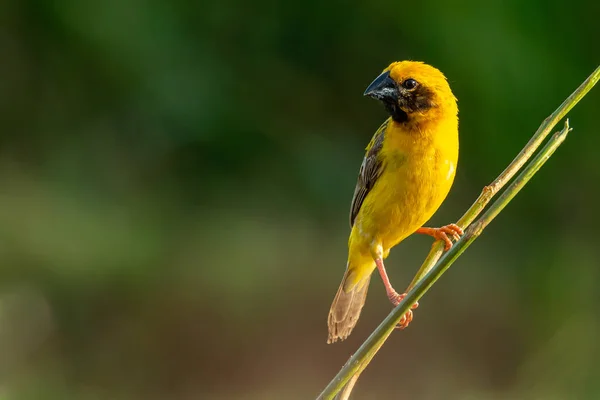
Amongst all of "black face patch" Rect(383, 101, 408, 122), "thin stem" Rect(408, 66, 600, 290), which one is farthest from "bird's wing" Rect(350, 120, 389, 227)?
"thin stem" Rect(408, 66, 600, 290)

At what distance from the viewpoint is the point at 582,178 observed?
586 cm

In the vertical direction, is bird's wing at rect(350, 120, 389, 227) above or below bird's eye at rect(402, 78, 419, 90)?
below

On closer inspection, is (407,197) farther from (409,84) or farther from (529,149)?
(529,149)

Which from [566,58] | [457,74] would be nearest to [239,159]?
[457,74]

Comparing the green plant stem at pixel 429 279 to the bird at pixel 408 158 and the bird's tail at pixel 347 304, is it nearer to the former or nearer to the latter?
the bird at pixel 408 158

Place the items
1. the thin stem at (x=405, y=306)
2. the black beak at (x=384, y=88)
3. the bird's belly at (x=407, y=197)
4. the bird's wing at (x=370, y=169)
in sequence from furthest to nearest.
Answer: the bird's wing at (x=370, y=169)
the bird's belly at (x=407, y=197)
the black beak at (x=384, y=88)
the thin stem at (x=405, y=306)

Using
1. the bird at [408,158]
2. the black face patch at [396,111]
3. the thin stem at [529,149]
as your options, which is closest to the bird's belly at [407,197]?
the bird at [408,158]

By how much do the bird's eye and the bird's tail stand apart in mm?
825

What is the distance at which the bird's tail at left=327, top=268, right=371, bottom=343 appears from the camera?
272 centimetres

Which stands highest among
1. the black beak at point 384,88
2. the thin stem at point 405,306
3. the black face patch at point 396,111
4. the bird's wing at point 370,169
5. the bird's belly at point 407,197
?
the black beak at point 384,88

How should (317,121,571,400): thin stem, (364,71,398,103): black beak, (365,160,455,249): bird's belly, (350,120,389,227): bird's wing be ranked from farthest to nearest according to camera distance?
(350,120,389,227): bird's wing, (365,160,455,249): bird's belly, (364,71,398,103): black beak, (317,121,571,400): thin stem

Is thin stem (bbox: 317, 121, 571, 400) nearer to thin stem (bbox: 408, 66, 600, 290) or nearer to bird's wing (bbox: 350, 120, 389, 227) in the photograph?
thin stem (bbox: 408, 66, 600, 290)

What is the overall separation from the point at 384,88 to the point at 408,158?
0.27m

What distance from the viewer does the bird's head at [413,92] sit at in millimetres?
2307
